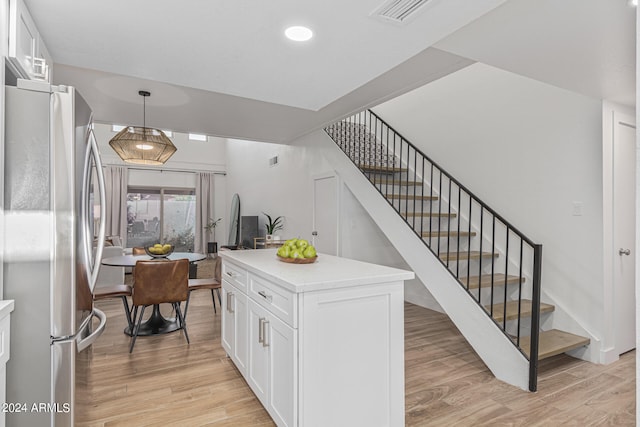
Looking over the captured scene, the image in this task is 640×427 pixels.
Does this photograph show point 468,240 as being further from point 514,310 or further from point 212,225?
point 212,225

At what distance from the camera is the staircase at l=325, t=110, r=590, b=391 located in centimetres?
284

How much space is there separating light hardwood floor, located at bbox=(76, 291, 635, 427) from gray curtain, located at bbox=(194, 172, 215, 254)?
6.68m

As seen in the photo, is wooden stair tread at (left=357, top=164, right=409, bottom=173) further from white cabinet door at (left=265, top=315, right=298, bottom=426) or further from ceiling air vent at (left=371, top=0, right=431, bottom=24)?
white cabinet door at (left=265, top=315, right=298, bottom=426)

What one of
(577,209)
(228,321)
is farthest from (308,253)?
(577,209)

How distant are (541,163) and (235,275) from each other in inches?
120

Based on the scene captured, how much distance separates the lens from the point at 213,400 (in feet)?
7.85

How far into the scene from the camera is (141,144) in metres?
4.57

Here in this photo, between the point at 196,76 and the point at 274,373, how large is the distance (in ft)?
6.82

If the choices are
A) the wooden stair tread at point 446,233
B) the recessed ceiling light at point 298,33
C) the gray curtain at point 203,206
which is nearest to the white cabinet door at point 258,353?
the recessed ceiling light at point 298,33

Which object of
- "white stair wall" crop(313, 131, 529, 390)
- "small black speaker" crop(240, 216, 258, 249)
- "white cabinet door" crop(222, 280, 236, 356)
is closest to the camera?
"white stair wall" crop(313, 131, 529, 390)

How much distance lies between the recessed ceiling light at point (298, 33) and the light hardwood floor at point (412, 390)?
6.48 ft

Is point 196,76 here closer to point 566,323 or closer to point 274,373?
point 274,373

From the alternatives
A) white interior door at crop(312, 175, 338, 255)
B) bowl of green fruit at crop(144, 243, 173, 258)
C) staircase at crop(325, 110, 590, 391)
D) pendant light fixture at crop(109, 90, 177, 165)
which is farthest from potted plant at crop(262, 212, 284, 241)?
bowl of green fruit at crop(144, 243, 173, 258)

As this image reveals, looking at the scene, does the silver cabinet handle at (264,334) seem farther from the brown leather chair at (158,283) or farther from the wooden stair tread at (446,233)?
the wooden stair tread at (446,233)
